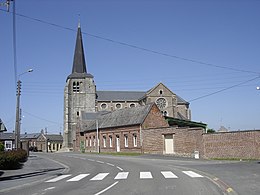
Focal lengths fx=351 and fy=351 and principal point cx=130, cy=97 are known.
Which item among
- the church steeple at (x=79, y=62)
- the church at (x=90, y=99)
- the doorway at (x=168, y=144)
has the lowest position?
the doorway at (x=168, y=144)

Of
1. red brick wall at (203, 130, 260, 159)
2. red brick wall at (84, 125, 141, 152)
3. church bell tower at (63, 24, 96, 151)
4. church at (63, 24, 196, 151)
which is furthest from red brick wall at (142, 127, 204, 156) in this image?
church bell tower at (63, 24, 96, 151)

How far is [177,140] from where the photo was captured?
1512 inches

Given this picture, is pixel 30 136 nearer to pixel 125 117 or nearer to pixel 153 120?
pixel 125 117

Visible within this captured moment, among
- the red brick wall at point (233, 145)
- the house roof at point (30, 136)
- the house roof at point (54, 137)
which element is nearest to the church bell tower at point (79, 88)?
the house roof at point (54, 137)

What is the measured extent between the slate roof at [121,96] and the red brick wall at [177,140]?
48.9 m

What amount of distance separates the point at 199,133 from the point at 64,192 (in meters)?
24.1

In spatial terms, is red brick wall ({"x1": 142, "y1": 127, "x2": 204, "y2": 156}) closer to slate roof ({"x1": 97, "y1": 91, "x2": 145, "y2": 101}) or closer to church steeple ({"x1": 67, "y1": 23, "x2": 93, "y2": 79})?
church steeple ({"x1": 67, "y1": 23, "x2": 93, "y2": 79})

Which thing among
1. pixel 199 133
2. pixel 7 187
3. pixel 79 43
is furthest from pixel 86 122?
pixel 7 187

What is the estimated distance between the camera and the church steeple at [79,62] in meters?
90.2

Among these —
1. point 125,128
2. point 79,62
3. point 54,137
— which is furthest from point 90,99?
point 54,137

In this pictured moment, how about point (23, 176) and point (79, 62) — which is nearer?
point (23, 176)

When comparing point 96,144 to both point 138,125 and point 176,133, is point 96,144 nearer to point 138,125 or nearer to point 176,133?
point 138,125

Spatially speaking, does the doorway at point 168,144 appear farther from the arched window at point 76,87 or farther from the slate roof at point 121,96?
the slate roof at point 121,96

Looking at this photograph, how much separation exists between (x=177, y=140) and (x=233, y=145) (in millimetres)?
8392
